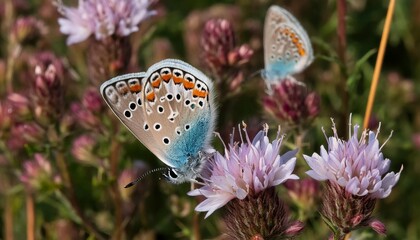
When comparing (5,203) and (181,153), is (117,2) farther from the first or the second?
(5,203)

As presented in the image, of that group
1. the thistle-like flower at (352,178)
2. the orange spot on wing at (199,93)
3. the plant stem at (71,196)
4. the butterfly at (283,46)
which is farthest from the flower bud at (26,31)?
the thistle-like flower at (352,178)

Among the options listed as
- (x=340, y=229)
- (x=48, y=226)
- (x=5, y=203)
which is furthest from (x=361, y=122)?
(x=5, y=203)

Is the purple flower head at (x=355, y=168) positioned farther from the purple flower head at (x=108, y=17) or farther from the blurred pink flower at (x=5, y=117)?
the blurred pink flower at (x=5, y=117)

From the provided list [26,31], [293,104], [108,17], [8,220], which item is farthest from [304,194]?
[26,31]

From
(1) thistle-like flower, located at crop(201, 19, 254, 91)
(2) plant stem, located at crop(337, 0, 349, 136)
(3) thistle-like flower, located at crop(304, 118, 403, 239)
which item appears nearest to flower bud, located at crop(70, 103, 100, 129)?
(1) thistle-like flower, located at crop(201, 19, 254, 91)

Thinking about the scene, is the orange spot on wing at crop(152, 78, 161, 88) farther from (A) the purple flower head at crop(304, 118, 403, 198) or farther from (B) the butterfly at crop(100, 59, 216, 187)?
(A) the purple flower head at crop(304, 118, 403, 198)

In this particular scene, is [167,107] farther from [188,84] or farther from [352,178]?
[352,178]

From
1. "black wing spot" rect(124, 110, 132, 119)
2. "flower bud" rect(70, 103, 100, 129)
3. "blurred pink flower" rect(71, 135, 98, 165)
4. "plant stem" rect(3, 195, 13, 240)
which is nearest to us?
"black wing spot" rect(124, 110, 132, 119)
